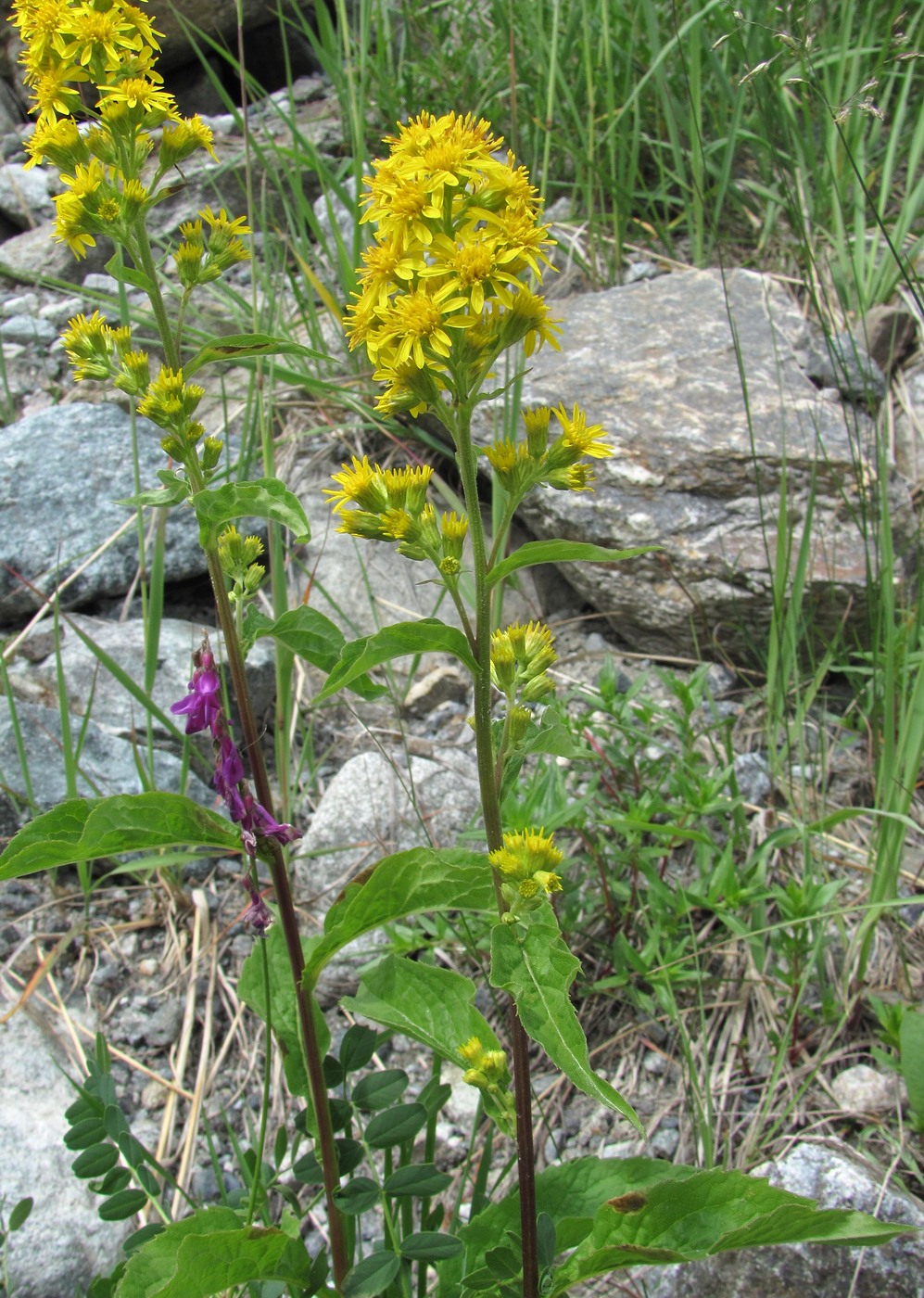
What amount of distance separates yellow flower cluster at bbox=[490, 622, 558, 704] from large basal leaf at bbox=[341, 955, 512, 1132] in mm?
487

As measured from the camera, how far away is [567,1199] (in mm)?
1581

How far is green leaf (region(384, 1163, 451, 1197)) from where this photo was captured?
4.96 ft

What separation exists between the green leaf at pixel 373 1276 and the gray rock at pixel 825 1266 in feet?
1.70

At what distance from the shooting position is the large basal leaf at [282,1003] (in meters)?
1.68

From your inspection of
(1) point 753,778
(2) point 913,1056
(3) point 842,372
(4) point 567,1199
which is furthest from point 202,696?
(3) point 842,372

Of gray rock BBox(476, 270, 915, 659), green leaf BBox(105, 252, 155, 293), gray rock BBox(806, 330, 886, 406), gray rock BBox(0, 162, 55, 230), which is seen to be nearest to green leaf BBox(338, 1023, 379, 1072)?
green leaf BBox(105, 252, 155, 293)

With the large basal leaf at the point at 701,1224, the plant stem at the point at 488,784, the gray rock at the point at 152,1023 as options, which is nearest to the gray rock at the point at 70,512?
the gray rock at the point at 152,1023

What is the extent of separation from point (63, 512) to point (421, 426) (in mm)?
1223

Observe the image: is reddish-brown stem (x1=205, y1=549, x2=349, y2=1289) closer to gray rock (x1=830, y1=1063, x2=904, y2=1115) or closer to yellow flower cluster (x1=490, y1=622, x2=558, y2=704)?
yellow flower cluster (x1=490, y1=622, x2=558, y2=704)

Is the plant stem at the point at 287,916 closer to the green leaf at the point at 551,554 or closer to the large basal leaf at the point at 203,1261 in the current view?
the large basal leaf at the point at 203,1261

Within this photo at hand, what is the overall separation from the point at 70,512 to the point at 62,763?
0.93 metres

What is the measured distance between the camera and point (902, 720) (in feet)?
7.12

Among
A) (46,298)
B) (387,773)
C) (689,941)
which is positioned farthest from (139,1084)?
(46,298)

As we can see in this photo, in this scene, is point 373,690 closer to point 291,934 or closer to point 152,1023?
point 291,934
